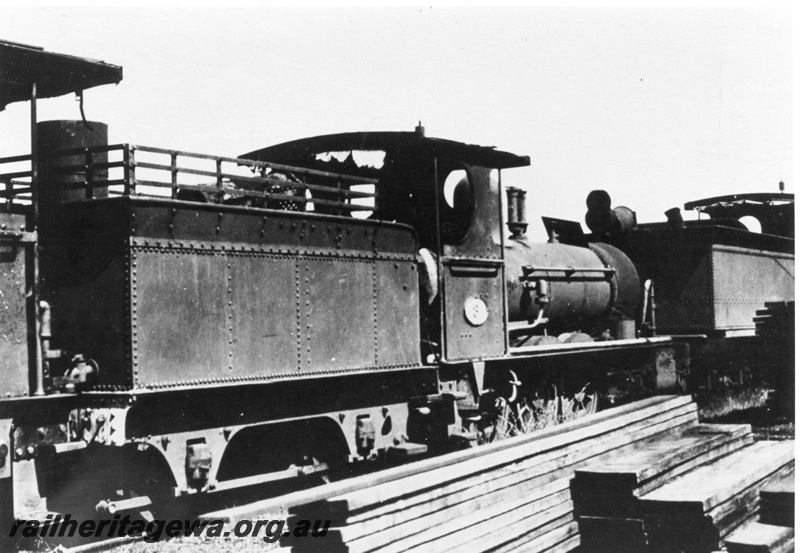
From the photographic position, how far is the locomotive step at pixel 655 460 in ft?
19.8

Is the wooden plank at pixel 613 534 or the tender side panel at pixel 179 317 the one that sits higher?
the tender side panel at pixel 179 317

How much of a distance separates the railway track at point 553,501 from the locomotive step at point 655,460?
0.04ft

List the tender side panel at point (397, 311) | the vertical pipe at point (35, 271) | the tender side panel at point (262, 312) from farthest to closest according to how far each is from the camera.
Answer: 1. the tender side panel at point (397, 311)
2. the tender side panel at point (262, 312)
3. the vertical pipe at point (35, 271)

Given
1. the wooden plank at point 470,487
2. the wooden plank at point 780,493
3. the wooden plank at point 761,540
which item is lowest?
the wooden plank at point 761,540

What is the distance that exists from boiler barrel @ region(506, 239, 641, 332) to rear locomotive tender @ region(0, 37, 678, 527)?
119 centimetres

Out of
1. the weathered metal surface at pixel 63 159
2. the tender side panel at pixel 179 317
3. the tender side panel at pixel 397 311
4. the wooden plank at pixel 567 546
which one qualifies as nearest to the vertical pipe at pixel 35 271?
the weathered metal surface at pixel 63 159

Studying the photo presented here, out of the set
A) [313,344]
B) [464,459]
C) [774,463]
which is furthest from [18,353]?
[774,463]

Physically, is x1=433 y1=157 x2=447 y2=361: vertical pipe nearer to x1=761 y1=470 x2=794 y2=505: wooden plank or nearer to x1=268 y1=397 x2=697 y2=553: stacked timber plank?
x1=268 y1=397 x2=697 y2=553: stacked timber plank

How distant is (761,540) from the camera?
547 centimetres

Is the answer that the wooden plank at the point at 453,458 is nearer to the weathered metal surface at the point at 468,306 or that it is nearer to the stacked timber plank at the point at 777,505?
the stacked timber plank at the point at 777,505

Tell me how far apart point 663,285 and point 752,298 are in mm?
2037

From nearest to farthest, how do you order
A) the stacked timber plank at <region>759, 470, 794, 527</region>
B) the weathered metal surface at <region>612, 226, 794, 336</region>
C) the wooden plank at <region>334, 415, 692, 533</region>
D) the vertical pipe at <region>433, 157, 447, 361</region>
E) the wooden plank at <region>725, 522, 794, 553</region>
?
the wooden plank at <region>334, 415, 692, 533</region>, the wooden plank at <region>725, 522, 794, 553</region>, the stacked timber plank at <region>759, 470, 794, 527</region>, the vertical pipe at <region>433, 157, 447, 361</region>, the weathered metal surface at <region>612, 226, 794, 336</region>

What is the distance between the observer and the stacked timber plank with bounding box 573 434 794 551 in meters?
5.70

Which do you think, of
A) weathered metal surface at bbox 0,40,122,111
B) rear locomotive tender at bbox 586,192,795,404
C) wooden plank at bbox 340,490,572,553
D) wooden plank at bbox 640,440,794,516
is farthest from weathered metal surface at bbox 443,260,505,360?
rear locomotive tender at bbox 586,192,795,404
